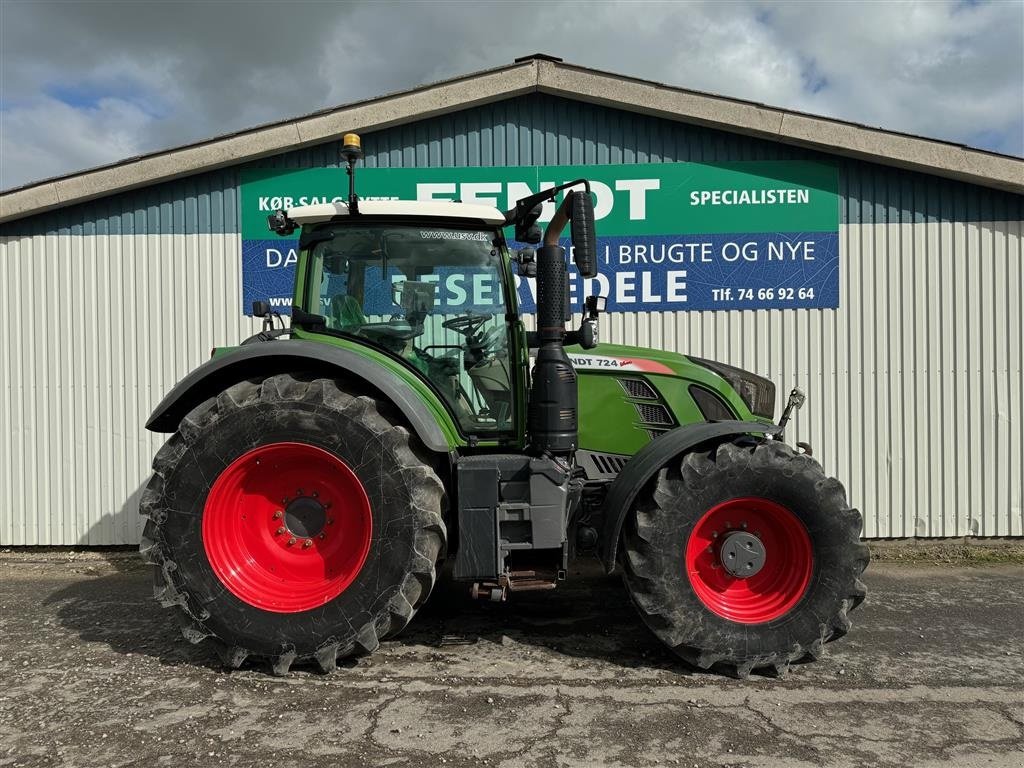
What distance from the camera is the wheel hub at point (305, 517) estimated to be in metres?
3.49

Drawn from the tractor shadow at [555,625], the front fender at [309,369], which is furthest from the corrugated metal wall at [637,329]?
the front fender at [309,369]

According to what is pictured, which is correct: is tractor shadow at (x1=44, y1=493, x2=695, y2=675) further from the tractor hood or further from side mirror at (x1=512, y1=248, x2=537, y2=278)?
side mirror at (x1=512, y1=248, x2=537, y2=278)

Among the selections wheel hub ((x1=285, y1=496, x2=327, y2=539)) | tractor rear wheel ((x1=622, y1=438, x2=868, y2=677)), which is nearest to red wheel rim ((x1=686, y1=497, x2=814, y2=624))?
tractor rear wheel ((x1=622, y1=438, x2=868, y2=677))

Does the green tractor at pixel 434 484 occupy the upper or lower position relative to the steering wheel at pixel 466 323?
lower

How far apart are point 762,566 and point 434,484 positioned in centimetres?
174

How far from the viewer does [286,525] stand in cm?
352

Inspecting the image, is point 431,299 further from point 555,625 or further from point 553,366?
point 555,625

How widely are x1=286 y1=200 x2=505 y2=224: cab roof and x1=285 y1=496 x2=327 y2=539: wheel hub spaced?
1.53 m

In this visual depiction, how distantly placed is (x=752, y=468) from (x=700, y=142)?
366cm

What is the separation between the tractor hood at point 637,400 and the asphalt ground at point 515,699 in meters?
1.15

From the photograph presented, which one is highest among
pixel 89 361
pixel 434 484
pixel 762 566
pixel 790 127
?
pixel 790 127

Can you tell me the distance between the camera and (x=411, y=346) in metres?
3.73

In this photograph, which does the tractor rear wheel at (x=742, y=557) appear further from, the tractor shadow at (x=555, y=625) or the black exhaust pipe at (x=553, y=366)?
the black exhaust pipe at (x=553, y=366)

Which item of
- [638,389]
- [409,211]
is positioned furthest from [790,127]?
[409,211]
